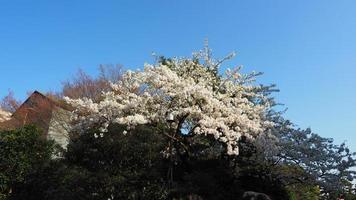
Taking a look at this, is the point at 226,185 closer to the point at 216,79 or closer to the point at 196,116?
the point at 196,116

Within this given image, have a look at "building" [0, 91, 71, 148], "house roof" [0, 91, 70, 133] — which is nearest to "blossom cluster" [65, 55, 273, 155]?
"building" [0, 91, 71, 148]

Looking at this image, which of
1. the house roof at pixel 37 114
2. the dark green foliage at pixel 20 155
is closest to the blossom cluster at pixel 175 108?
the dark green foliage at pixel 20 155

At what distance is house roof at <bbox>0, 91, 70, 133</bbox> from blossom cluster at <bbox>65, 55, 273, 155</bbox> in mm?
15367

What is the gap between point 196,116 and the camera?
12133 mm

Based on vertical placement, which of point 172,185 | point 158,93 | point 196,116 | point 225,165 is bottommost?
point 172,185

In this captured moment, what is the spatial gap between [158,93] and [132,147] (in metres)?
1.74

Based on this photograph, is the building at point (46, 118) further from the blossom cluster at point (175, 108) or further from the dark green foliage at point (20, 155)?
the blossom cluster at point (175, 108)

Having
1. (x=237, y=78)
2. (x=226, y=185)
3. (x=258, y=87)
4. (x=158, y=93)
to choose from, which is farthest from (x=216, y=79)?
(x=226, y=185)

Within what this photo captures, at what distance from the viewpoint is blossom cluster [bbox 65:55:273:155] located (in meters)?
11.9

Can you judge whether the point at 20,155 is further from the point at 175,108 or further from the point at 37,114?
the point at 37,114

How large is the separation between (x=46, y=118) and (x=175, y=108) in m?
17.8

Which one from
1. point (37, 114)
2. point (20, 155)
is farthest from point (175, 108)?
point (37, 114)

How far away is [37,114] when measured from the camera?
28562mm

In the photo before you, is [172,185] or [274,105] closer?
[172,185]
